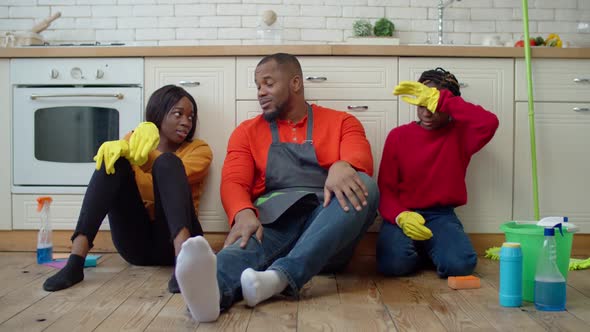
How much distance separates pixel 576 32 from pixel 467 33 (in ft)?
1.92

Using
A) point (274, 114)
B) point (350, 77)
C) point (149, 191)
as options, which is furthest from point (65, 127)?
point (350, 77)

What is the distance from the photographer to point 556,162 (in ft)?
8.45

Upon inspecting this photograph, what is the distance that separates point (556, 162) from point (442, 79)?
2.28ft

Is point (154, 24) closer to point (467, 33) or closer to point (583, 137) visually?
point (467, 33)

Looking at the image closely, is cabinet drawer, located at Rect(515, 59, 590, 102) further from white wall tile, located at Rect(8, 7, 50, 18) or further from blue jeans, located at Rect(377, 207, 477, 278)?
white wall tile, located at Rect(8, 7, 50, 18)

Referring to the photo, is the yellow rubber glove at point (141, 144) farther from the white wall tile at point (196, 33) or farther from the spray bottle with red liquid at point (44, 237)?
the white wall tile at point (196, 33)

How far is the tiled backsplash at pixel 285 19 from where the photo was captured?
3.16 m

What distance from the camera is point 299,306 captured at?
170 cm

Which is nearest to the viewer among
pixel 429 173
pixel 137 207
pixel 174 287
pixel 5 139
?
pixel 174 287

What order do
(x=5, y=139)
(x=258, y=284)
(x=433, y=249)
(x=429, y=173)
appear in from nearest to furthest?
(x=258, y=284) < (x=433, y=249) < (x=429, y=173) < (x=5, y=139)

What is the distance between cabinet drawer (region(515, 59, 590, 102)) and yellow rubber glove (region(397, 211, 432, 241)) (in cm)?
79

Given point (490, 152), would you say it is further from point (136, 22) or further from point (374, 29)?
point (136, 22)

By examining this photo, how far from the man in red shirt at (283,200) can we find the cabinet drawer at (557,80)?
85cm

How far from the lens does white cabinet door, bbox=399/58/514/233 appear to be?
2.54 m
